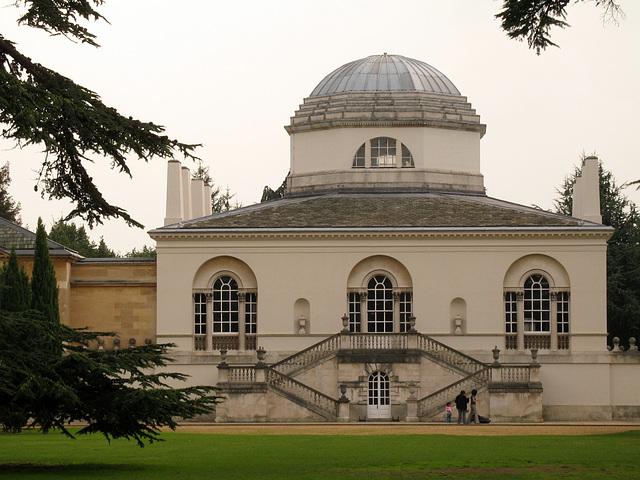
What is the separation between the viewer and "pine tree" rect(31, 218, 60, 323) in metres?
50.1

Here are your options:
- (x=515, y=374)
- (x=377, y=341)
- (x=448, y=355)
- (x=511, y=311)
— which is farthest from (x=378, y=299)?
(x=515, y=374)

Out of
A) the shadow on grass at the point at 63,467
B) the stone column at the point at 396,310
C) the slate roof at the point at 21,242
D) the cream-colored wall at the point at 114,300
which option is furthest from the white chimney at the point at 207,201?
the shadow on grass at the point at 63,467

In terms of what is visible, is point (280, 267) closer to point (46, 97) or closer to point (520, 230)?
point (520, 230)

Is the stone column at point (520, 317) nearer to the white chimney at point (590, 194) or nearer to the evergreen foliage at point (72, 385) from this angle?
the white chimney at point (590, 194)

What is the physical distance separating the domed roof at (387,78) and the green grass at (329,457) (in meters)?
27.9

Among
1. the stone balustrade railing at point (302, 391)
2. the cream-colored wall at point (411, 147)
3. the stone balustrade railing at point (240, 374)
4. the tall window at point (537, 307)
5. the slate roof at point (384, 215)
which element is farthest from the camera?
the cream-colored wall at point (411, 147)

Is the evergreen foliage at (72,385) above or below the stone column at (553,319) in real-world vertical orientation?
below

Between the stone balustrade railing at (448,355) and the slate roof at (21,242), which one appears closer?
the stone balustrade railing at (448,355)

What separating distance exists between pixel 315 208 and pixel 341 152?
4.59m

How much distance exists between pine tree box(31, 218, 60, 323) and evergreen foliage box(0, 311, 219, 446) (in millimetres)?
25822

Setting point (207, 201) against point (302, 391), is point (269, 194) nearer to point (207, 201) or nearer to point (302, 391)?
point (207, 201)

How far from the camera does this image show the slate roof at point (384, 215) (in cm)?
5391

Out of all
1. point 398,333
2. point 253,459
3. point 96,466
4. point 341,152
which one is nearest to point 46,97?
point 96,466

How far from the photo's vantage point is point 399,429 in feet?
139
